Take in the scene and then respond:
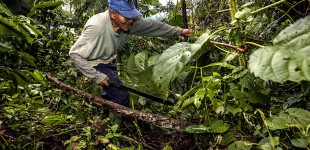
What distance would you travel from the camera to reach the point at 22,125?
2.33 m

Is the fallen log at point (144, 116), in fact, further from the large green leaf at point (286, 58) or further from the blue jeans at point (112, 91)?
the large green leaf at point (286, 58)

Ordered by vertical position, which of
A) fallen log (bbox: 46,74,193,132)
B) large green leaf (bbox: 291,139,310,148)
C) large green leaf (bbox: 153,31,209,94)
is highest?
large green leaf (bbox: 153,31,209,94)

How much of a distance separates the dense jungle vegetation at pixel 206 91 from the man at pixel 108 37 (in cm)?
A: 23

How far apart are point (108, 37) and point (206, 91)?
1.73m

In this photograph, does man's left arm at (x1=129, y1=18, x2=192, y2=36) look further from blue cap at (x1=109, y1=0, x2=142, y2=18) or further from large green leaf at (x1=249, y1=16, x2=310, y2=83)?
large green leaf at (x1=249, y1=16, x2=310, y2=83)

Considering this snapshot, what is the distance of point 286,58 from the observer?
1047 mm

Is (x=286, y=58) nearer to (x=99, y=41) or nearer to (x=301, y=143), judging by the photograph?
(x=301, y=143)

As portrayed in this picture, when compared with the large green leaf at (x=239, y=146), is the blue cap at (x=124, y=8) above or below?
above

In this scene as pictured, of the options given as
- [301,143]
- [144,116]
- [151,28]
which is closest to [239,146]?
[301,143]

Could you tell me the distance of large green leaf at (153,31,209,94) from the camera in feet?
4.27

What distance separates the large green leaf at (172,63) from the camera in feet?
4.27

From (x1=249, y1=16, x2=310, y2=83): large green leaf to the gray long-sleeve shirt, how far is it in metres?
1.97

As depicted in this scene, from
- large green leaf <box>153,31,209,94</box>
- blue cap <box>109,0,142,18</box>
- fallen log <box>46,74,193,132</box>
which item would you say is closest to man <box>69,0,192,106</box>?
blue cap <box>109,0,142,18</box>

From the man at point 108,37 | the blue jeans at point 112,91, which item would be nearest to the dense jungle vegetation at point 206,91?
the blue jeans at point 112,91
